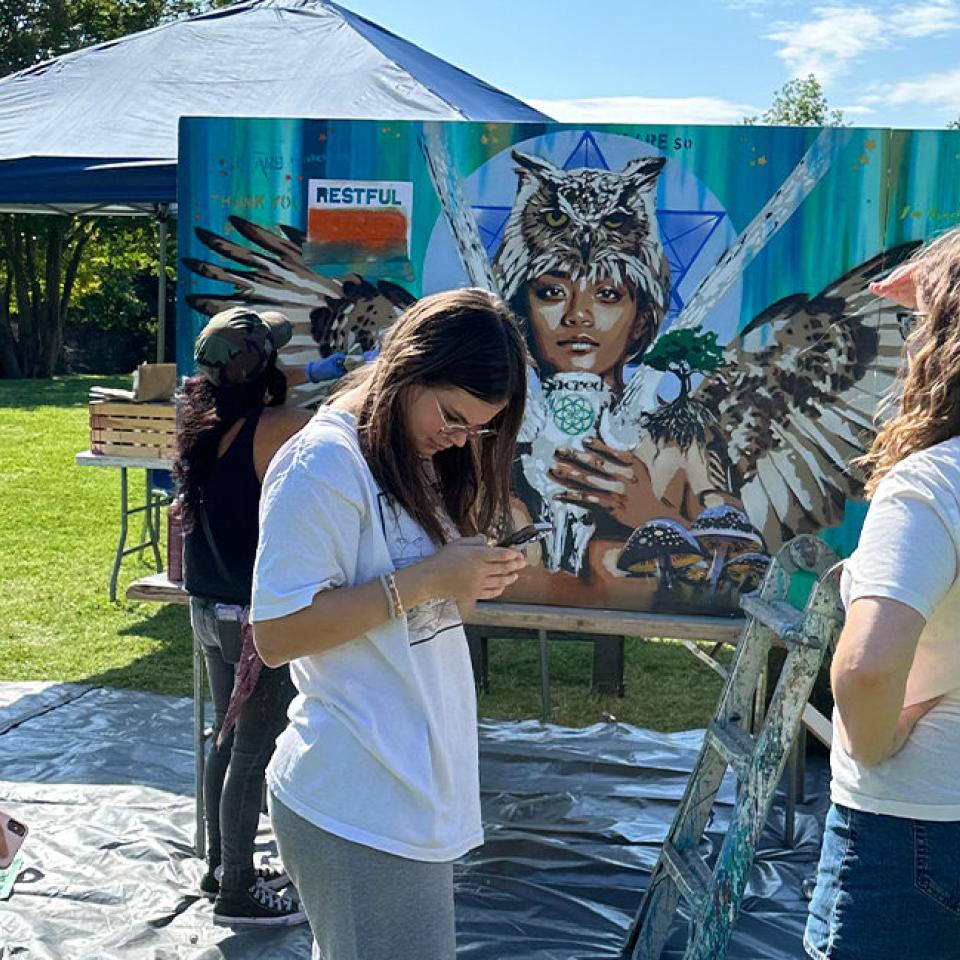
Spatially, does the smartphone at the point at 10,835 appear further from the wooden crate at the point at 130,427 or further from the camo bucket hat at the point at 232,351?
the wooden crate at the point at 130,427

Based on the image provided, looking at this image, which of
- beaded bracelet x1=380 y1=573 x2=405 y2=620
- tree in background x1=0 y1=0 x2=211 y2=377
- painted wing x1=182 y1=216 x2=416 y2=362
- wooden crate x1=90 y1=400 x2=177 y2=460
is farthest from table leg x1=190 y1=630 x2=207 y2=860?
tree in background x1=0 y1=0 x2=211 y2=377

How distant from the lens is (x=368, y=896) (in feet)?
5.76

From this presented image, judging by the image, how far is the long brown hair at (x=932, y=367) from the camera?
5.38 ft

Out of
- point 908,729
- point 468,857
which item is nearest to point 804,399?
point 468,857

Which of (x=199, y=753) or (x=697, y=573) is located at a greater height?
(x=697, y=573)

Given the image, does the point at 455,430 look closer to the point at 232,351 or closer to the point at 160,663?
the point at 232,351

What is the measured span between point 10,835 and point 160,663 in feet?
13.7

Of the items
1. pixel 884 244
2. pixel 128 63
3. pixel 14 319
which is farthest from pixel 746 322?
pixel 14 319

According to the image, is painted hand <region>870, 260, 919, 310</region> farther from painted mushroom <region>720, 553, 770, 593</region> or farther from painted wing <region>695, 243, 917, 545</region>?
painted mushroom <region>720, 553, 770, 593</region>

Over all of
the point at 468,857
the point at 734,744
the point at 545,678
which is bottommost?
the point at 468,857

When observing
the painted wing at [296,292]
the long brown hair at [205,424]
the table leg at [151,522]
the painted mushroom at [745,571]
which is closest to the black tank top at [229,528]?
the long brown hair at [205,424]

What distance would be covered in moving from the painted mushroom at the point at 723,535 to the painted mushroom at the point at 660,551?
37mm

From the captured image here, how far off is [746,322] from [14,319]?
1066 inches

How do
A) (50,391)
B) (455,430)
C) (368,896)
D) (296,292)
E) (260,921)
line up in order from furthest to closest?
(50,391) → (296,292) → (260,921) → (455,430) → (368,896)
